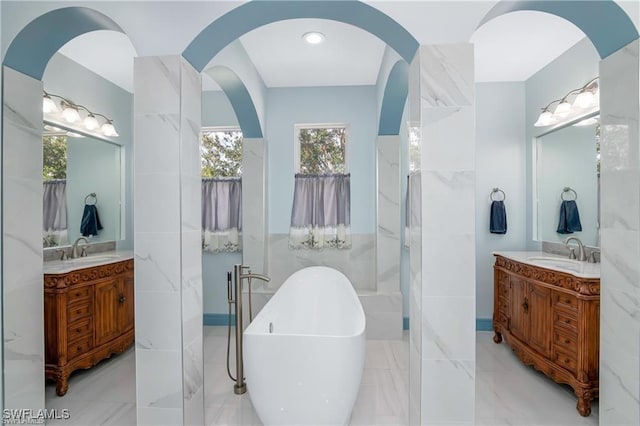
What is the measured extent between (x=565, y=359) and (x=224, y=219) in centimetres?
340

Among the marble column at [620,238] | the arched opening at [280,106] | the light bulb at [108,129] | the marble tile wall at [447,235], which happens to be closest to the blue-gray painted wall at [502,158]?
the arched opening at [280,106]

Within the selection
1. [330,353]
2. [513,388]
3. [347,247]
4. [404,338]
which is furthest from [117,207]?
[513,388]

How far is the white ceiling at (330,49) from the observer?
2.59m

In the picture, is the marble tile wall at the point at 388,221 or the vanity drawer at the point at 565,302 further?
the marble tile wall at the point at 388,221

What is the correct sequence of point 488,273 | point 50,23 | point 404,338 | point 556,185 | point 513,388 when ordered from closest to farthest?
1. point 50,23
2. point 513,388
3. point 556,185
4. point 404,338
5. point 488,273

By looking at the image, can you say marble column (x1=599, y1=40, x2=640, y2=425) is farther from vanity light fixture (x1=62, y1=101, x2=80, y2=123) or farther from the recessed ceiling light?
vanity light fixture (x1=62, y1=101, x2=80, y2=123)

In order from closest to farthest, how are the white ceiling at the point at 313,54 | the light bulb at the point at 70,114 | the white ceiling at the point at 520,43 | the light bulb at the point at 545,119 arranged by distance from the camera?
the white ceiling at the point at 520,43 → the white ceiling at the point at 313,54 → the light bulb at the point at 70,114 → the light bulb at the point at 545,119

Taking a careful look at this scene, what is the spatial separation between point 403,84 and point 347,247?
1840 millimetres

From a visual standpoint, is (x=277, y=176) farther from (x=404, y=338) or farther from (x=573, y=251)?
(x=573, y=251)

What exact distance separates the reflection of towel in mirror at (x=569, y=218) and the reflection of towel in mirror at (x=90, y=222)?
4.50 metres

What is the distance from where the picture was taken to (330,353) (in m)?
1.67

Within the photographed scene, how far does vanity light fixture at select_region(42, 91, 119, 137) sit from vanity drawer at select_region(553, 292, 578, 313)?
422 cm

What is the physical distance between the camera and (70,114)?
2.97m

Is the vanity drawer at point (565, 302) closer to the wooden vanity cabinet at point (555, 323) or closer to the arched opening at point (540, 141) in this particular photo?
the wooden vanity cabinet at point (555, 323)
